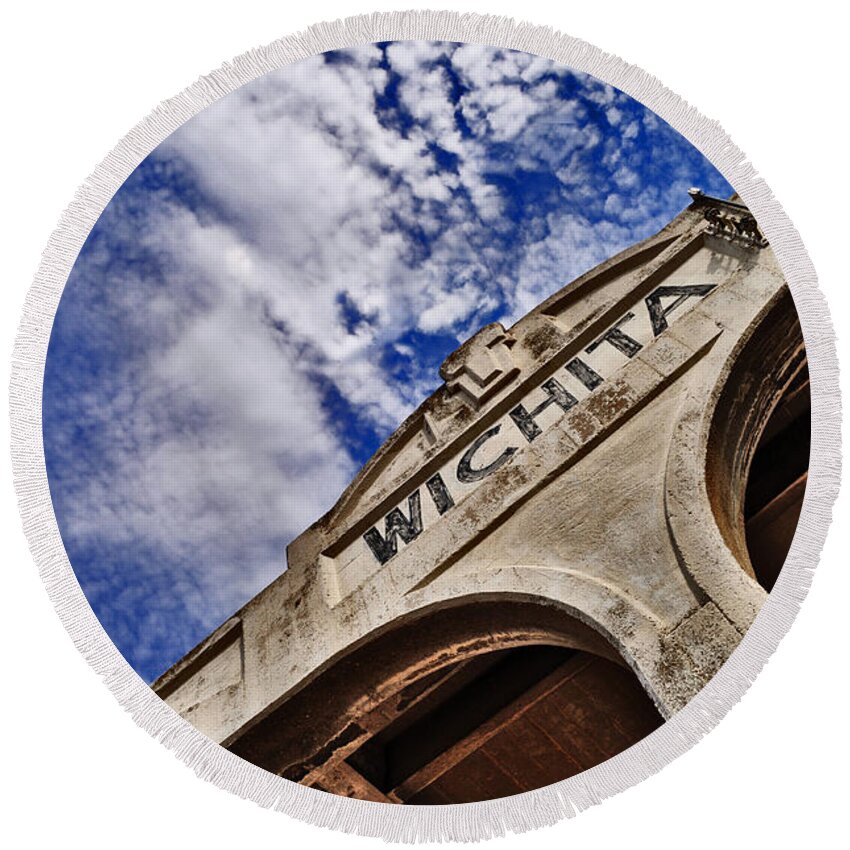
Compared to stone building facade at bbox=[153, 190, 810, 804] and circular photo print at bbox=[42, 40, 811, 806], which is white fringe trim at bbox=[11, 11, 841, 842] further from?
stone building facade at bbox=[153, 190, 810, 804]

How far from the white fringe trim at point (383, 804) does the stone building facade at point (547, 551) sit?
25cm

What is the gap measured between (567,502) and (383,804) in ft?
6.35

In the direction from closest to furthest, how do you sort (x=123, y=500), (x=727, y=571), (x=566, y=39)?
(x=727, y=571) < (x=566, y=39) < (x=123, y=500)

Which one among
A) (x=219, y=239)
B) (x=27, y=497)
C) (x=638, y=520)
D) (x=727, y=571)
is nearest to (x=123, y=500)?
(x=27, y=497)

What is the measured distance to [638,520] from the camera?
387 cm

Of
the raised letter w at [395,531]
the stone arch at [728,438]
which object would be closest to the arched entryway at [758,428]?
the stone arch at [728,438]

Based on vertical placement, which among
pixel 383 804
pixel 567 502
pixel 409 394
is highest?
pixel 409 394

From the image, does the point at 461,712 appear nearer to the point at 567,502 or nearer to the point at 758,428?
the point at 567,502

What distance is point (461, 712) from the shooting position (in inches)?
214

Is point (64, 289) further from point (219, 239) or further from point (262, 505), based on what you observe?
point (262, 505)

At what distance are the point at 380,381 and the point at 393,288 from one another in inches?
23.8

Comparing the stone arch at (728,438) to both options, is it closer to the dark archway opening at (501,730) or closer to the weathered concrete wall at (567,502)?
the weathered concrete wall at (567,502)

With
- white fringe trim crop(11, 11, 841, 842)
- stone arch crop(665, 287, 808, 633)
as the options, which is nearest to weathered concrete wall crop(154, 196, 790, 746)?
stone arch crop(665, 287, 808, 633)

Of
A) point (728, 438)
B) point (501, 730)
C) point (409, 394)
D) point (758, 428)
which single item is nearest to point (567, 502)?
point (728, 438)
